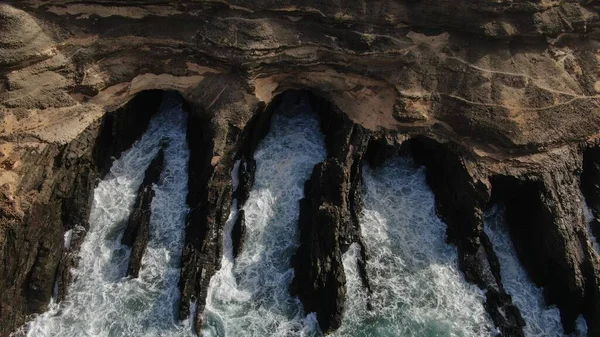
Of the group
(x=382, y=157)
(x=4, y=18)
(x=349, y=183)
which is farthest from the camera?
(x=382, y=157)

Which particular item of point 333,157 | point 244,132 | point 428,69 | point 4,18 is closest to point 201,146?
point 244,132

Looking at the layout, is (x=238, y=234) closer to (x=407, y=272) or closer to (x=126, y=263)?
(x=126, y=263)

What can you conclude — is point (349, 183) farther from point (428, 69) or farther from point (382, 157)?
point (428, 69)

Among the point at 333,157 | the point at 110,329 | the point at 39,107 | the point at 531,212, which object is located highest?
the point at 39,107

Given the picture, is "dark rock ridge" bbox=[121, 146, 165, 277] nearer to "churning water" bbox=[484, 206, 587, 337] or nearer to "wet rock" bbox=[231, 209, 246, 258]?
"wet rock" bbox=[231, 209, 246, 258]

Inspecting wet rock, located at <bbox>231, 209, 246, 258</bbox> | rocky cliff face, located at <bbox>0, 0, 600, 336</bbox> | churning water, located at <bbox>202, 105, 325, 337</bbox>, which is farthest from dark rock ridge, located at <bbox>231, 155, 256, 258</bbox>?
rocky cliff face, located at <bbox>0, 0, 600, 336</bbox>

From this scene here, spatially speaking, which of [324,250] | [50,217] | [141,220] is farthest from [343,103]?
[50,217]

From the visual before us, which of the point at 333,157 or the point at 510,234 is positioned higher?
the point at 333,157
